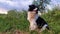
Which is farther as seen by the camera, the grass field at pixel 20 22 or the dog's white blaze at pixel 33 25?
the dog's white blaze at pixel 33 25

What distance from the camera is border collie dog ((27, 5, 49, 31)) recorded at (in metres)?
5.84

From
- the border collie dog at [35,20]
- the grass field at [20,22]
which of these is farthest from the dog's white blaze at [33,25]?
the grass field at [20,22]

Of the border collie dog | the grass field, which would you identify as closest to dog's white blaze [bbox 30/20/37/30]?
the border collie dog

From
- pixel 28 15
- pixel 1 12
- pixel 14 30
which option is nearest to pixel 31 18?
pixel 28 15

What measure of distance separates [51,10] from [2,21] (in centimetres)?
141

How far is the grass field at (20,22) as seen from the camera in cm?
580

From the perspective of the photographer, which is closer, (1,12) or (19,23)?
(19,23)

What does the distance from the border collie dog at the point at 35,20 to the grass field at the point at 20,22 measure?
0.44 feet

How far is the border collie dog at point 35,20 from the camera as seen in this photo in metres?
5.84

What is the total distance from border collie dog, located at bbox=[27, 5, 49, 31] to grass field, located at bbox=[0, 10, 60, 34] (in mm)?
135

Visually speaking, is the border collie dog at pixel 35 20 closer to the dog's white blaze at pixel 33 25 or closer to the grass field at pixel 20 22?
the dog's white blaze at pixel 33 25

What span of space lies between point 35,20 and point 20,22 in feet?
1.44

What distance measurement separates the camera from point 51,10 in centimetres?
648

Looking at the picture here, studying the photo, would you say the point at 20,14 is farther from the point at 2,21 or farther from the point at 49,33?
the point at 49,33
